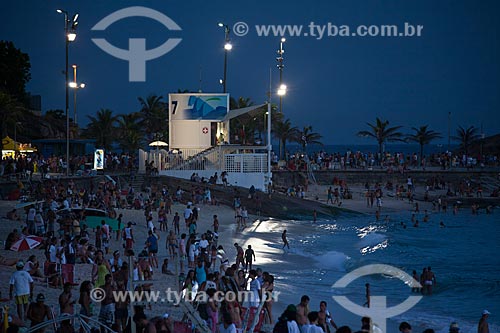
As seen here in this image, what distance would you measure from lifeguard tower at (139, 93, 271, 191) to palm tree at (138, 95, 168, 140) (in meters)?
18.1

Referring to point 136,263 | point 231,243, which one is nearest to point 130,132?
point 231,243

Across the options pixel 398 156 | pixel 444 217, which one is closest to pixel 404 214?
pixel 444 217

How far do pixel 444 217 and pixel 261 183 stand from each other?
12.7 metres

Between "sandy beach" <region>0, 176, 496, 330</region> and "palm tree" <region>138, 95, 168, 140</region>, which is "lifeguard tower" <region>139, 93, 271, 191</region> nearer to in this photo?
"sandy beach" <region>0, 176, 496, 330</region>

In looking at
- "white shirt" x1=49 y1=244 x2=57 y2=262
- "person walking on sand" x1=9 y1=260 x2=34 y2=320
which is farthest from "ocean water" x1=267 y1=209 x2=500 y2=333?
"person walking on sand" x1=9 y1=260 x2=34 y2=320

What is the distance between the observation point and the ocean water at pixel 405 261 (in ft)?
59.7

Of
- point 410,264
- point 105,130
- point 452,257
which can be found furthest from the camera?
point 105,130

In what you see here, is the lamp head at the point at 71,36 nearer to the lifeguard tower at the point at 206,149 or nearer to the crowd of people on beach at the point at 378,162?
the lifeguard tower at the point at 206,149

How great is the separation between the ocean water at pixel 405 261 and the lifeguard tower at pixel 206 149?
525 cm

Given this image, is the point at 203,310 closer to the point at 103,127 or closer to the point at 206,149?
the point at 206,149

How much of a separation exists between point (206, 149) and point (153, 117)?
22498 mm

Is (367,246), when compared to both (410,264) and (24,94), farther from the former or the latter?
(24,94)

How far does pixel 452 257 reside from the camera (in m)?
29.6

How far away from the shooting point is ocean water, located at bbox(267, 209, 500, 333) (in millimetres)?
18203
